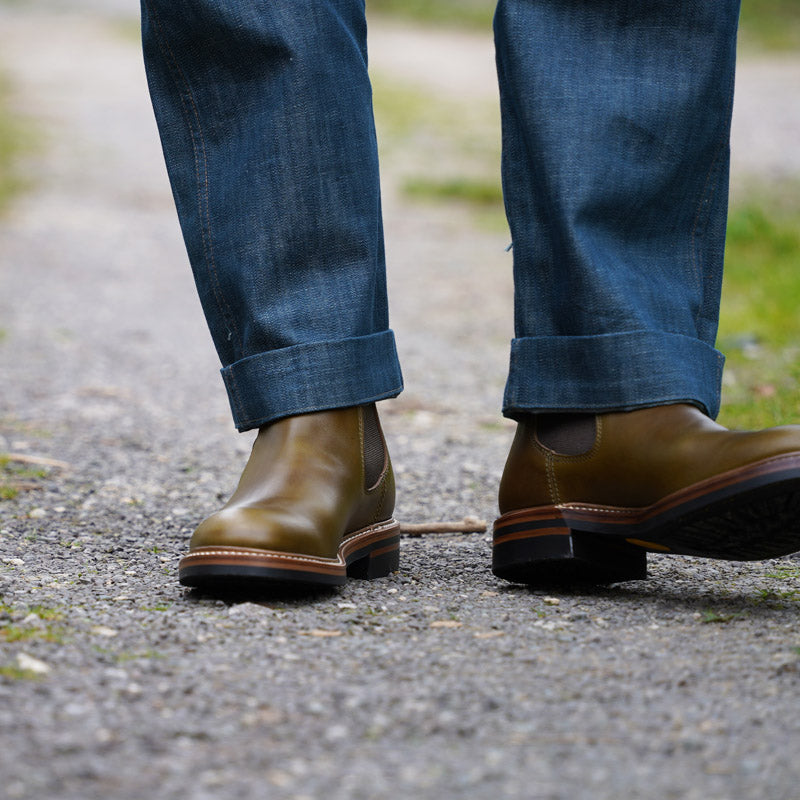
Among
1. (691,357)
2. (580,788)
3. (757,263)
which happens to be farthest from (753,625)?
(757,263)

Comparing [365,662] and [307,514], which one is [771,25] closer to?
[307,514]

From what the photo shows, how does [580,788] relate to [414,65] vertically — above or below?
below

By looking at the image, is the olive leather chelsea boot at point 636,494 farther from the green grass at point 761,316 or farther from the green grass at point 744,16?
the green grass at point 744,16

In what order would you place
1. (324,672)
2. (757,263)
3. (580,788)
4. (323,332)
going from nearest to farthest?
(580,788), (324,672), (323,332), (757,263)

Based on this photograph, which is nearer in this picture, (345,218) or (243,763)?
(243,763)

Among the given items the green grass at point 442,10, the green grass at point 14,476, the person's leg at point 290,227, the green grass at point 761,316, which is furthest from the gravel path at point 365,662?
the green grass at point 442,10

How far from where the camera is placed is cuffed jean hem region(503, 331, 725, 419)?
1.14 metres

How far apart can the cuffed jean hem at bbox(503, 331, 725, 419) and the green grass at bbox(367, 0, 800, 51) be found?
38.0 feet

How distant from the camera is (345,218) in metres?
1.18

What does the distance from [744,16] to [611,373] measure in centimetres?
1304

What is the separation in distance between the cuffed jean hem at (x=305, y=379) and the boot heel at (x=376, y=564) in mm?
182

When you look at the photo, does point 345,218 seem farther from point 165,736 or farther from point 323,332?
point 165,736

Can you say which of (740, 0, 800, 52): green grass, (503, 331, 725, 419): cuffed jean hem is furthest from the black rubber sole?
(740, 0, 800, 52): green grass

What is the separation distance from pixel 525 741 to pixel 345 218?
0.62 metres
